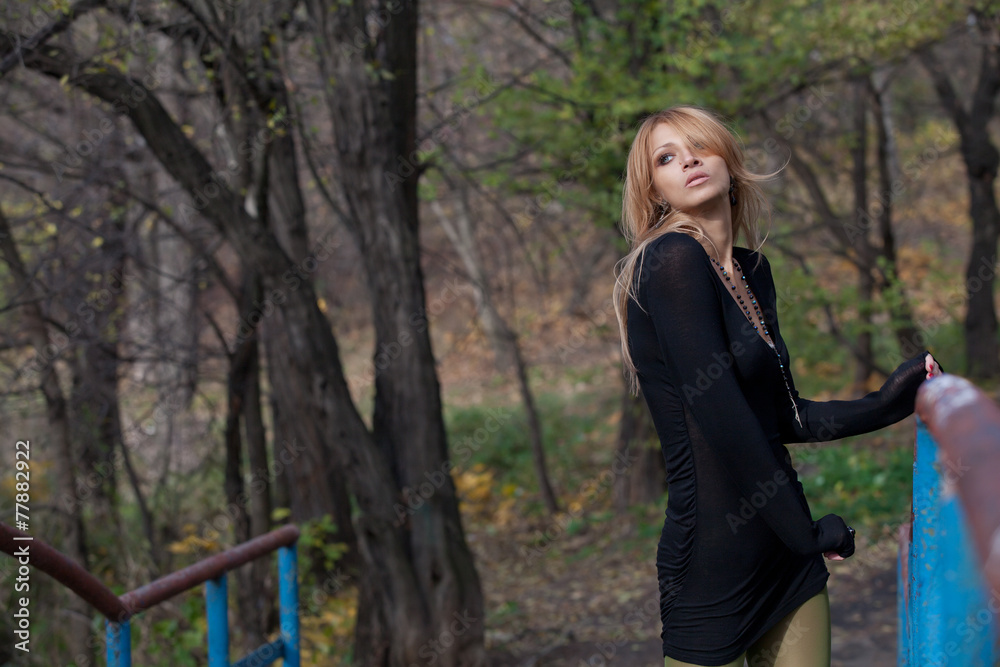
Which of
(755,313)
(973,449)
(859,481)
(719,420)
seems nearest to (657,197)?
(755,313)

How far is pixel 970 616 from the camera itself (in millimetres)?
1113

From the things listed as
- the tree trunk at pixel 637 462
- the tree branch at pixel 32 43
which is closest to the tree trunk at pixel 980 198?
the tree trunk at pixel 637 462

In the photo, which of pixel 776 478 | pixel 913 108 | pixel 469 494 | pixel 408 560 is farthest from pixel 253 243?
pixel 913 108

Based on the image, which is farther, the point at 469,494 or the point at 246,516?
the point at 469,494

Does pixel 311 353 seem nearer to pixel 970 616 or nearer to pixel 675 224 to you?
pixel 675 224

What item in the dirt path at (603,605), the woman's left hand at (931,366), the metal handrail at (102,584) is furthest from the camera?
the dirt path at (603,605)

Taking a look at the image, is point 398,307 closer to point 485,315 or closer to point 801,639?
point 801,639

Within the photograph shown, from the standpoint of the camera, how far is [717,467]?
175 centimetres

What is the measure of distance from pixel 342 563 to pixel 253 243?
408cm

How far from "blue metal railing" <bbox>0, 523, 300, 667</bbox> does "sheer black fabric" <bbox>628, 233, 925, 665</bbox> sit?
57.9 inches

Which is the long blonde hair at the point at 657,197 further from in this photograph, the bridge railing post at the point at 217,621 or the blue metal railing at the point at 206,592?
the bridge railing post at the point at 217,621

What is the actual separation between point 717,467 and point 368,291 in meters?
3.22

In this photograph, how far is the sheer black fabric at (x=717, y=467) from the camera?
1647mm

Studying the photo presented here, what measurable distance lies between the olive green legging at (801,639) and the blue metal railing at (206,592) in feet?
4.85
